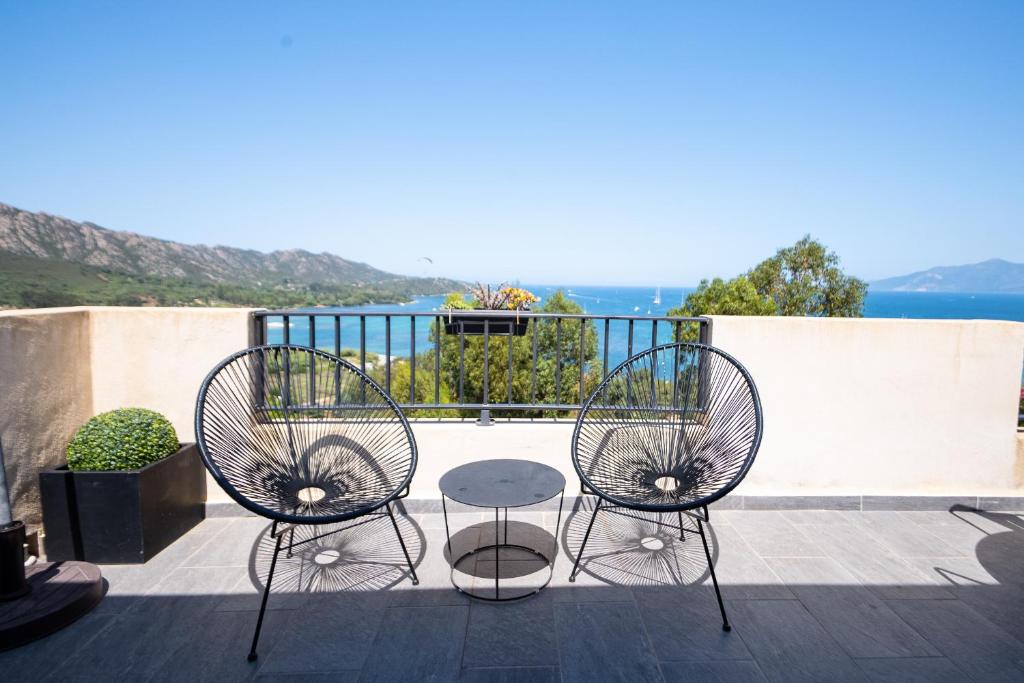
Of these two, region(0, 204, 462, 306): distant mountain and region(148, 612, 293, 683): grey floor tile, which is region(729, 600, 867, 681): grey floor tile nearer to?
region(148, 612, 293, 683): grey floor tile

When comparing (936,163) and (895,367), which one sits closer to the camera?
(895,367)

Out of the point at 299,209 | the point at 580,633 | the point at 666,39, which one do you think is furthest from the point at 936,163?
the point at 580,633

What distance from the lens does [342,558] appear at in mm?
2299

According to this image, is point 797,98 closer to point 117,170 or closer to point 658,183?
point 658,183

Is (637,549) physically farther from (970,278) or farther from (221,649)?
(970,278)

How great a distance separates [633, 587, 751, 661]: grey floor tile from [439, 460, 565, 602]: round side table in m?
0.42

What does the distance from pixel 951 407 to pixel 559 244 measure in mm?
38157

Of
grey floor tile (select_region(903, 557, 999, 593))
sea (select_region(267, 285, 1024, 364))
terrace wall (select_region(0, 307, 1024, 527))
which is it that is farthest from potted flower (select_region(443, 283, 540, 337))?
grey floor tile (select_region(903, 557, 999, 593))

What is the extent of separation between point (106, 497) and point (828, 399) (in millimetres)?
3506

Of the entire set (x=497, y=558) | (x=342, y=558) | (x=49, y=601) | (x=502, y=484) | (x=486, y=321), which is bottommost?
(x=342, y=558)

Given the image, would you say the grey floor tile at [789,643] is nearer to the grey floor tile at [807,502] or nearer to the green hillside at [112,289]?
the grey floor tile at [807,502]

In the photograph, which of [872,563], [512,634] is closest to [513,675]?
[512,634]

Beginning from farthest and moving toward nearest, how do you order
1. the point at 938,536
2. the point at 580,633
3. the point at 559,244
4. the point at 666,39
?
the point at 559,244 < the point at 666,39 < the point at 938,536 < the point at 580,633

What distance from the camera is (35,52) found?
2112 centimetres
